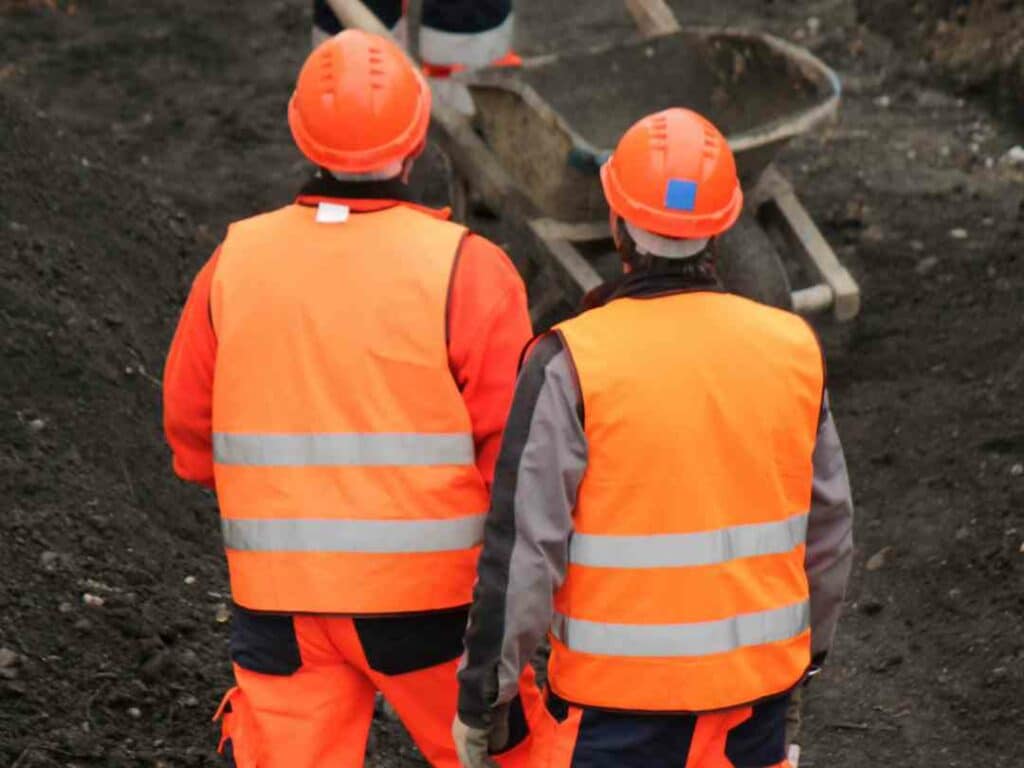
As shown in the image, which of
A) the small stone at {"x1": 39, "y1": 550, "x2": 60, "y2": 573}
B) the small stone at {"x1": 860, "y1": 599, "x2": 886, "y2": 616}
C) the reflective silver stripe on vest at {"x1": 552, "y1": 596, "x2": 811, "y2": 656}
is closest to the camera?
the reflective silver stripe on vest at {"x1": 552, "y1": 596, "x2": 811, "y2": 656}

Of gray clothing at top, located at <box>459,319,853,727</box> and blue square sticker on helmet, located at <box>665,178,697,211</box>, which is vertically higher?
blue square sticker on helmet, located at <box>665,178,697,211</box>

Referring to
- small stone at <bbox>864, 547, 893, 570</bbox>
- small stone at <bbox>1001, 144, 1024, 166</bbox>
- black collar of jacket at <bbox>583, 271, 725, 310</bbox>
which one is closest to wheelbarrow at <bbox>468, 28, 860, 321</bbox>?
small stone at <bbox>864, 547, 893, 570</bbox>

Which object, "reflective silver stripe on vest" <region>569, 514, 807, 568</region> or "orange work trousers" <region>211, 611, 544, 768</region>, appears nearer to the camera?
"reflective silver stripe on vest" <region>569, 514, 807, 568</region>

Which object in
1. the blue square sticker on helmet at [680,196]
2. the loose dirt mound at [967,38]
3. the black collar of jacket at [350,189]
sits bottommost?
the loose dirt mound at [967,38]

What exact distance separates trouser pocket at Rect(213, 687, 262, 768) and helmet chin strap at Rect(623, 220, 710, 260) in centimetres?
130

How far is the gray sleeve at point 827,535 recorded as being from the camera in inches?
141

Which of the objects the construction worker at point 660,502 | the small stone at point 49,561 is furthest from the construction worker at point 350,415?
the small stone at point 49,561

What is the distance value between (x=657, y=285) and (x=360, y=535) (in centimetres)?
82

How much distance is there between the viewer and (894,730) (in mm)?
5297

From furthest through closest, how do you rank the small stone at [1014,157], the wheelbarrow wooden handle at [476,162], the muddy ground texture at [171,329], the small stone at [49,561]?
the small stone at [1014,157], the wheelbarrow wooden handle at [476,162], the small stone at [49,561], the muddy ground texture at [171,329]

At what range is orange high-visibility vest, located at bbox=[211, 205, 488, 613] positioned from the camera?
12.1 ft

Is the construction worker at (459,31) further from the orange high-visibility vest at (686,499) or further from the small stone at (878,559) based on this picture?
the orange high-visibility vest at (686,499)

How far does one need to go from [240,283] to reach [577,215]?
302cm

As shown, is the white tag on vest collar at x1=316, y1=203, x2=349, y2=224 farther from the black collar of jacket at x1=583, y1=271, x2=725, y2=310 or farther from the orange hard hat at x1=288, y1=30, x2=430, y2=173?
the black collar of jacket at x1=583, y1=271, x2=725, y2=310
